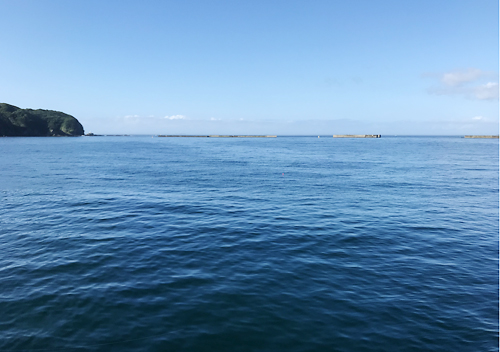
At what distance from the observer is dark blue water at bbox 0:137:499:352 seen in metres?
11.5

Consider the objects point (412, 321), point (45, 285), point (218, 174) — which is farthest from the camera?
point (218, 174)

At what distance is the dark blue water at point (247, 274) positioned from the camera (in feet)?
37.8

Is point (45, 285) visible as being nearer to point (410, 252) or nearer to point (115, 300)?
point (115, 300)

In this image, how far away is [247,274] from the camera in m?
16.5

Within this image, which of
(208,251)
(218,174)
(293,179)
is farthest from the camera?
(218,174)

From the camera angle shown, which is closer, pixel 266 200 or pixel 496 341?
pixel 496 341

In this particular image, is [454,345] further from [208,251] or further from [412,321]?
[208,251]

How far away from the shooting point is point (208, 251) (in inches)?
776

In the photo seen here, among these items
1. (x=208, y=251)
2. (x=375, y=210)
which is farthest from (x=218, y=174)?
(x=208, y=251)

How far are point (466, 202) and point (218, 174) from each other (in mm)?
38291

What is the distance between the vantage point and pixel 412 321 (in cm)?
1242

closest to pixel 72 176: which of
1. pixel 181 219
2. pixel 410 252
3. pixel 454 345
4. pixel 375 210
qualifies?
pixel 181 219

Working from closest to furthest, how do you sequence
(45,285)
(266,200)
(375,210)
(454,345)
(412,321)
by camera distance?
(454,345), (412,321), (45,285), (375,210), (266,200)

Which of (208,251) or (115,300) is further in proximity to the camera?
(208,251)
